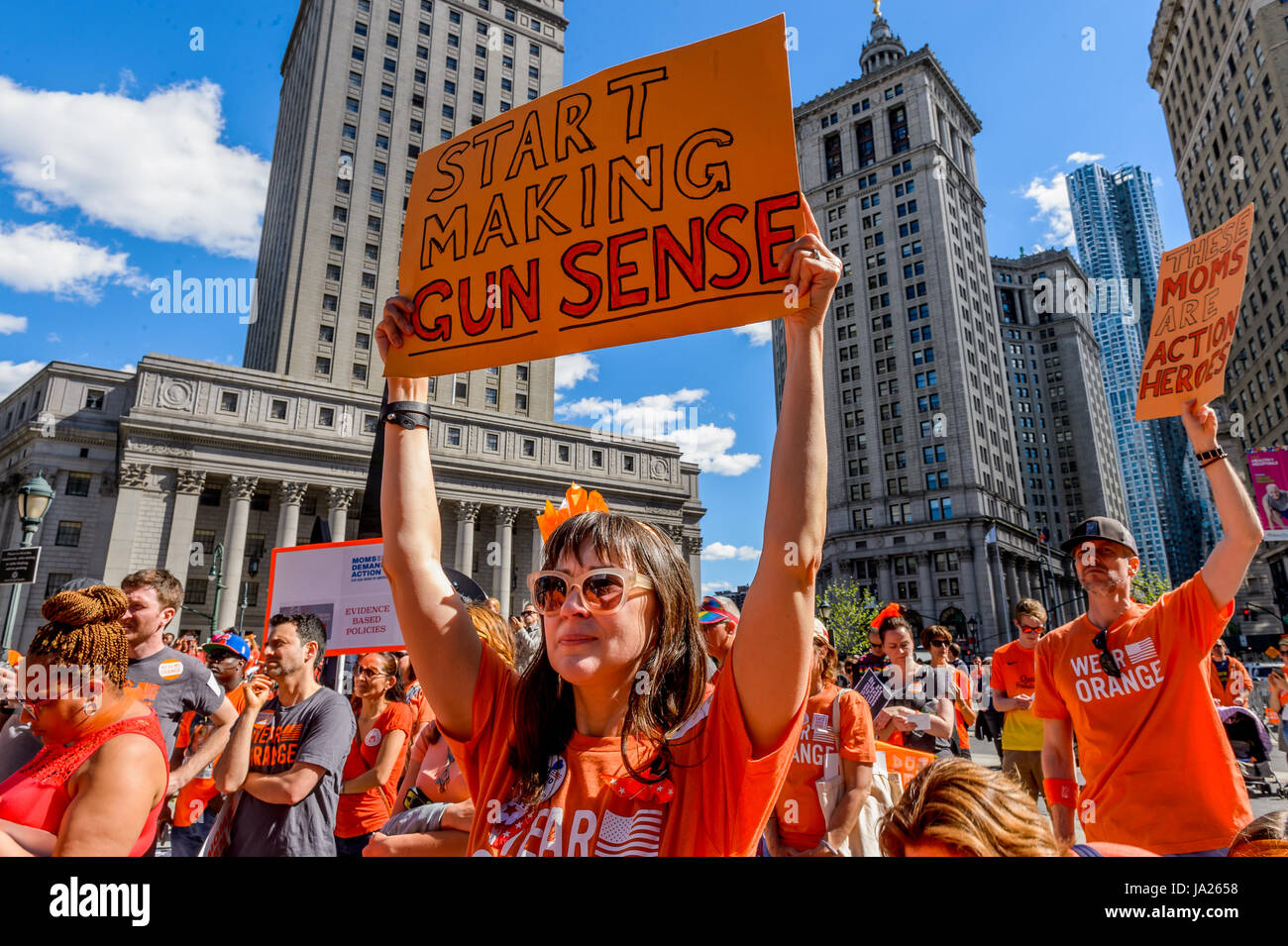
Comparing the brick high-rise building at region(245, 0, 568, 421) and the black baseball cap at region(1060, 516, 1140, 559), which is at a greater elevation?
the brick high-rise building at region(245, 0, 568, 421)

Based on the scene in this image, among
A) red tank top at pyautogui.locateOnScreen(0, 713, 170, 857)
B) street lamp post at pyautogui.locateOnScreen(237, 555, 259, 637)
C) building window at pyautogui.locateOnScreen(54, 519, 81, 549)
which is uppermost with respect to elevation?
Answer: building window at pyautogui.locateOnScreen(54, 519, 81, 549)

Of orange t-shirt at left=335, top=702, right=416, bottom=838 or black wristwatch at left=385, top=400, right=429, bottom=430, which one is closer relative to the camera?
black wristwatch at left=385, top=400, right=429, bottom=430

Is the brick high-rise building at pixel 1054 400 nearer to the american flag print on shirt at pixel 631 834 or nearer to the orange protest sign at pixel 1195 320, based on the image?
the orange protest sign at pixel 1195 320

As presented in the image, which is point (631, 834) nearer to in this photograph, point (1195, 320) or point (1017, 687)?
point (1195, 320)

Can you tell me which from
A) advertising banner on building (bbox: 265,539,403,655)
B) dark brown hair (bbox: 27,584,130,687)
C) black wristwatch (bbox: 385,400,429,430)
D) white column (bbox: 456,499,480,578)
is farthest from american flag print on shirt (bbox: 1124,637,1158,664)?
white column (bbox: 456,499,480,578)

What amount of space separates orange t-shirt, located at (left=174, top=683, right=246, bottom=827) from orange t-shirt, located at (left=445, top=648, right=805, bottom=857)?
15.2ft

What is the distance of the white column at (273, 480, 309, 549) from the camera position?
50906 millimetres

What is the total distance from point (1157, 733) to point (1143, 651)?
1.35ft

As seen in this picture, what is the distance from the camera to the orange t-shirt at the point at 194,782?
5465 millimetres

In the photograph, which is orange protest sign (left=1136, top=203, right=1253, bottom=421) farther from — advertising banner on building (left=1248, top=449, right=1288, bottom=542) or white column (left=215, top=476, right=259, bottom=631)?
white column (left=215, top=476, right=259, bottom=631)

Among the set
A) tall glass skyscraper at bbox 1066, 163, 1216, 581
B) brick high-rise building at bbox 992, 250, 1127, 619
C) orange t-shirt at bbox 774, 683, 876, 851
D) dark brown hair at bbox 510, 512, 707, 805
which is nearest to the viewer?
dark brown hair at bbox 510, 512, 707, 805

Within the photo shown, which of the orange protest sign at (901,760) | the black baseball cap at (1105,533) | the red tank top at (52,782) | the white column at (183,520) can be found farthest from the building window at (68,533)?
the black baseball cap at (1105,533)

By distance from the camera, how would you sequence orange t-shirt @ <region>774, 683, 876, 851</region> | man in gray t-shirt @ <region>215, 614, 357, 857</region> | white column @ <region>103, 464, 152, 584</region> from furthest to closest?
white column @ <region>103, 464, 152, 584</region>
orange t-shirt @ <region>774, 683, 876, 851</region>
man in gray t-shirt @ <region>215, 614, 357, 857</region>

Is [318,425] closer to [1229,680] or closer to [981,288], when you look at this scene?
[1229,680]
